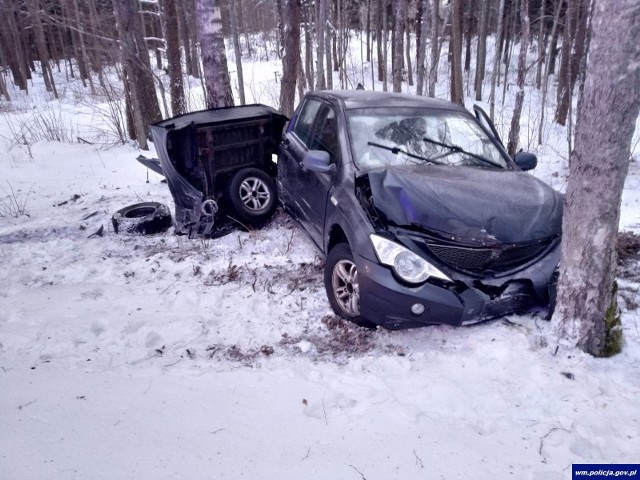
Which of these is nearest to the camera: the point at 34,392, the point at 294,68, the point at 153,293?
the point at 34,392

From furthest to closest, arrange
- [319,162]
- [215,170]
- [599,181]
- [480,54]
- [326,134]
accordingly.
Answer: [480,54], [215,170], [326,134], [319,162], [599,181]

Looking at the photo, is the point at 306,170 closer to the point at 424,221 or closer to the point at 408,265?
the point at 424,221

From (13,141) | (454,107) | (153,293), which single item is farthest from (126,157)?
(454,107)

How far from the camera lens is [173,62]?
1073 centimetres

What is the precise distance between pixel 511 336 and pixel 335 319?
133 centimetres

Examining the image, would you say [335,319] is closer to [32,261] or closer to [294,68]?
[32,261]

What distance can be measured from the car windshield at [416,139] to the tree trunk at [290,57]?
7.15 m

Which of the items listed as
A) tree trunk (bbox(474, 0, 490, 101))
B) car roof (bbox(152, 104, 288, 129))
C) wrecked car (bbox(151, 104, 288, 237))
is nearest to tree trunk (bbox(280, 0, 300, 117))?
car roof (bbox(152, 104, 288, 129))

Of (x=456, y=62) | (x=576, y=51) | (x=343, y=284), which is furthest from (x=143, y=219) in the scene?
(x=576, y=51)

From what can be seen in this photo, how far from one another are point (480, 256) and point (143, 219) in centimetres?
418

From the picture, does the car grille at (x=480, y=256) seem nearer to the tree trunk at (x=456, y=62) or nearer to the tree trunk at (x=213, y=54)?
the tree trunk at (x=213, y=54)

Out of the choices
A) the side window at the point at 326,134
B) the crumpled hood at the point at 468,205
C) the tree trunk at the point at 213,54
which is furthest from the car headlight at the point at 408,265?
the tree trunk at the point at 213,54

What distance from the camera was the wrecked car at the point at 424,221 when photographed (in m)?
3.15

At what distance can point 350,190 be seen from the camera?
3713 mm
